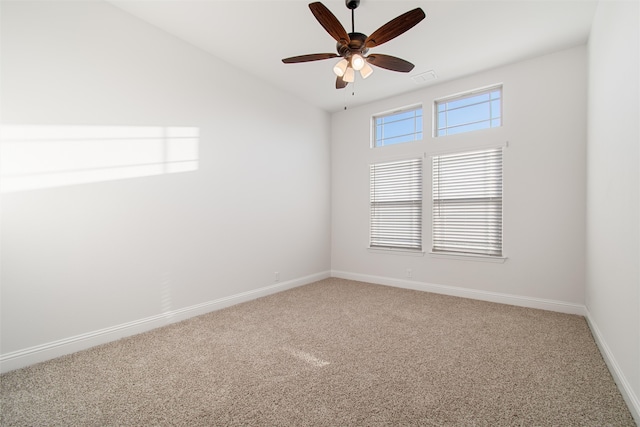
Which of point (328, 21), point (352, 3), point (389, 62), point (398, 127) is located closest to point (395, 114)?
point (398, 127)

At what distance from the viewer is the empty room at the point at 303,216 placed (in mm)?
1791

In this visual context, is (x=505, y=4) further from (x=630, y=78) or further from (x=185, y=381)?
(x=185, y=381)

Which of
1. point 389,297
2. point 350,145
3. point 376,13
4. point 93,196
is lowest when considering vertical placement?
point 389,297

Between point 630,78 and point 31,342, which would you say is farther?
point 31,342

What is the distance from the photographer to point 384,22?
9.12 ft

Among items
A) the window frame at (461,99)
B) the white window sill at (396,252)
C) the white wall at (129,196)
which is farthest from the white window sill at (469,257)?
the white wall at (129,196)

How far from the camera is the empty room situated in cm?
179

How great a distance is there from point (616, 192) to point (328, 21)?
224cm

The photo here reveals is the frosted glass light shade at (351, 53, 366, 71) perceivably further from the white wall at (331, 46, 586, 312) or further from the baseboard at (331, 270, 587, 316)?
the baseboard at (331, 270, 587, 316)

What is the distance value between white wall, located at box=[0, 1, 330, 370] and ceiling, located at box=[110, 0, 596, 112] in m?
0.32

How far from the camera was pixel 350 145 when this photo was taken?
5004 mm

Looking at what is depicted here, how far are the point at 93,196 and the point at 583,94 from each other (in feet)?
16.1

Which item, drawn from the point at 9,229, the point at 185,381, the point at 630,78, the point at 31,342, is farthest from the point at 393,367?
the point at 9,229

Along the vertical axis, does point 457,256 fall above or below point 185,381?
above
